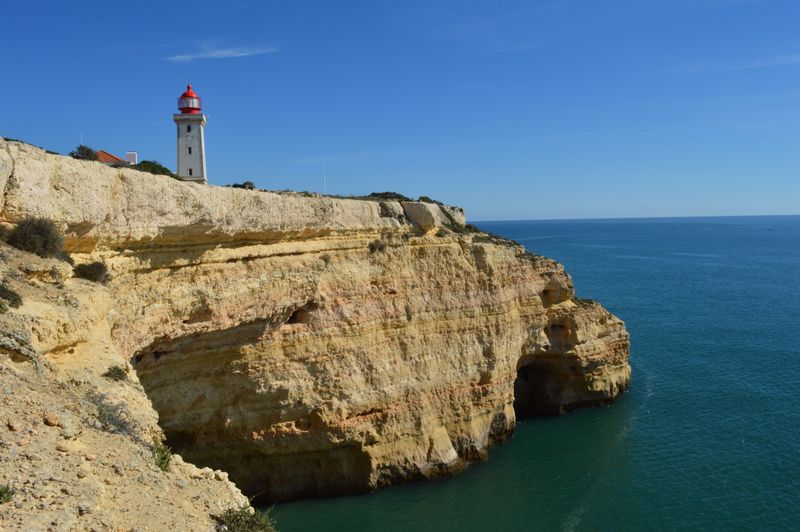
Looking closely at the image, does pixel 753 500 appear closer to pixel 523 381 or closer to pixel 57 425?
pixel 523 381

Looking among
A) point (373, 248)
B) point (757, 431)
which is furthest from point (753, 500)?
point (373, 248)

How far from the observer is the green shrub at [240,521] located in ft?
22.9

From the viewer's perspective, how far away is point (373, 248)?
21188mm

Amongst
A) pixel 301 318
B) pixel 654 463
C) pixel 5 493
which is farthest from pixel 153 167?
pixel 654 463

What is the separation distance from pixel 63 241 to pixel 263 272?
660 centimetres

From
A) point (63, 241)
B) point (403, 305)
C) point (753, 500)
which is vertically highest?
point (63, 241)

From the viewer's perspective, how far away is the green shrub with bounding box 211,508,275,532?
6.97 metres

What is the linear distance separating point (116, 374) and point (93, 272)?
3521 millimetres

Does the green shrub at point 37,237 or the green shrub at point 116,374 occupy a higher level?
the green shrub at point 37,237

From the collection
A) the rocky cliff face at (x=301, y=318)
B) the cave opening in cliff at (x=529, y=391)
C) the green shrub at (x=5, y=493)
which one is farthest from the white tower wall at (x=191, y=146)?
the green shrub at (x=5, y=493)

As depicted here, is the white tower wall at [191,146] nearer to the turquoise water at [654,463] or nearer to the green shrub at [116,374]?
the turquoise water at [654,463]

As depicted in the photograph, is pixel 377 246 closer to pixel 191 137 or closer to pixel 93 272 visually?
pixel 93 272

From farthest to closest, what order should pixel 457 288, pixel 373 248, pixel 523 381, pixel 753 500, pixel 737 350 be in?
1. pixel 737 350
2. pixel 523 381
3. pixel 457 288
4. pixel 373 248
5. pixel 753 500

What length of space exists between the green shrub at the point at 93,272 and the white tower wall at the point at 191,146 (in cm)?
1633
